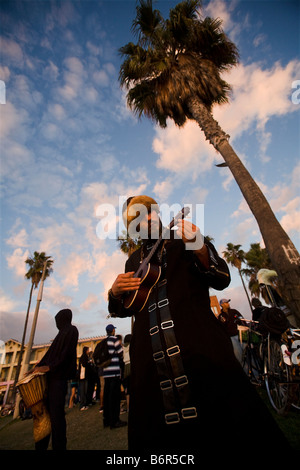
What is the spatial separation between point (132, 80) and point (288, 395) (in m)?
10.7

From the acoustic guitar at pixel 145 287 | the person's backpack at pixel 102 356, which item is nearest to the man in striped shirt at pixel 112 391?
the person's backpack at pixel 102 356

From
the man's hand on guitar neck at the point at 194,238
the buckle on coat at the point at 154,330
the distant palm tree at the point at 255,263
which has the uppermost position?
the distant palm tree at the point at 255,263

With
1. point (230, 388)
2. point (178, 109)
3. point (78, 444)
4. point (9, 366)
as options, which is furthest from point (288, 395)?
point (9, 366)

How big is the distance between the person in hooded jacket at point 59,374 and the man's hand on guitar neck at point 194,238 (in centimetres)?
338

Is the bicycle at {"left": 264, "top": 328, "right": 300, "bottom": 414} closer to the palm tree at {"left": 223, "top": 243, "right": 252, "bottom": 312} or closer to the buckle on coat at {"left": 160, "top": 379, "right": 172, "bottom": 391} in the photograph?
the buckle on coat at {"left": 160, "top": 379, "right": 172, "bottom": 391}

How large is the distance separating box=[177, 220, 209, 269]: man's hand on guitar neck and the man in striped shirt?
5.37 m

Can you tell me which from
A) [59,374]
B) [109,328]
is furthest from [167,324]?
[109,328]

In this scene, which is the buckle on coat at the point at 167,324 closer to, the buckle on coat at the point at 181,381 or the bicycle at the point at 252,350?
the buckle on coat at the point at 181,381

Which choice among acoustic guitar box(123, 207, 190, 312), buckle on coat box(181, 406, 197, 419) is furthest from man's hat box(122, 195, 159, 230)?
buckle on coat box(181, 406, 197, 419)

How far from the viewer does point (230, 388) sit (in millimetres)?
1058

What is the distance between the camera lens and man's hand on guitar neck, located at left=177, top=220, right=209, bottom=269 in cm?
139

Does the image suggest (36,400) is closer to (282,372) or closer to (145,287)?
(145,287)

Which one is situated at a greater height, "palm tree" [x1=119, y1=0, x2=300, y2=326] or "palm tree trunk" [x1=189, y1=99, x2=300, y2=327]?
"palm tree" [x1=119, y1=0, x2=300, y2=326]

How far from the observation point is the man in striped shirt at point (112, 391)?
4.91m
